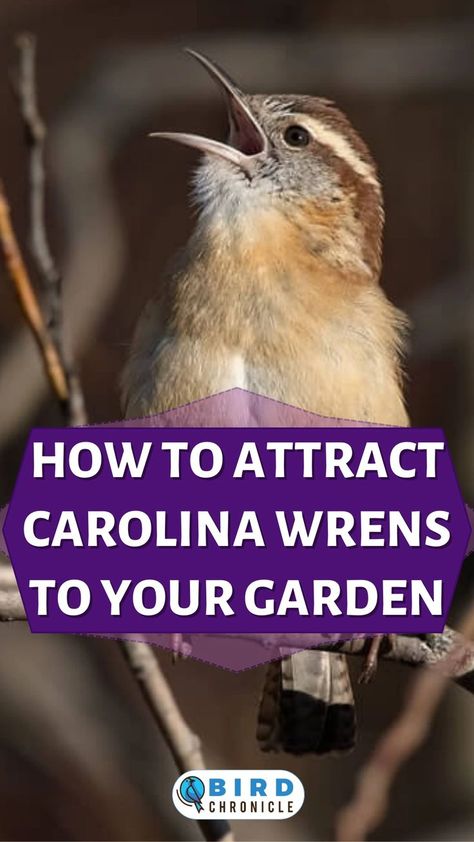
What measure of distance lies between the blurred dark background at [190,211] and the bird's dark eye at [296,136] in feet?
0.49

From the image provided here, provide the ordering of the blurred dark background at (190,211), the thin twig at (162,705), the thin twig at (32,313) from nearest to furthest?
the thin twig at (32,313), the thin twig at (162,705), the blurred dark background at (190,211)

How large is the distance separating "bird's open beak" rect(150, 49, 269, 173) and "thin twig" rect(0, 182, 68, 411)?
1.10 metres

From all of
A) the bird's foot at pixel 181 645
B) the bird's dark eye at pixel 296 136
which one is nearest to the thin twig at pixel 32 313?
the bird's foot at pixel 181 645

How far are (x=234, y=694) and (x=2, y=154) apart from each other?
1283 mm

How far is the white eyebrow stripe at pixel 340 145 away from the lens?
2.68 metres

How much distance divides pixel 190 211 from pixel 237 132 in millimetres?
181

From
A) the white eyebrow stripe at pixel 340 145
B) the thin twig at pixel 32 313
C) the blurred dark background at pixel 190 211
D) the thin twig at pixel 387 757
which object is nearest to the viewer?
the thin twig at pixel 32 313

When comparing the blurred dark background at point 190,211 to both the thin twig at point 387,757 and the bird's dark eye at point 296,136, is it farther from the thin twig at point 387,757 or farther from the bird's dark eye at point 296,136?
the thin twig at point 387,757

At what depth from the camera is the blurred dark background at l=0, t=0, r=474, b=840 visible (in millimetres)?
2939

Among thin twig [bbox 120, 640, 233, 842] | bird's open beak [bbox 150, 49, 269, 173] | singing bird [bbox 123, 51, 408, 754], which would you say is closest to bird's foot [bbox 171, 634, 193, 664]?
singing bird [bbox 123, 51, 408, 754]

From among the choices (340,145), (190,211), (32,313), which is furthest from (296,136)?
(32,313)

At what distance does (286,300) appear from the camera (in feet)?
8.52

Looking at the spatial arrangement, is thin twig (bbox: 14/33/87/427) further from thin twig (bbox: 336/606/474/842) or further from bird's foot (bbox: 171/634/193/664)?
bird's foot (bbox: 171/634/193/664)

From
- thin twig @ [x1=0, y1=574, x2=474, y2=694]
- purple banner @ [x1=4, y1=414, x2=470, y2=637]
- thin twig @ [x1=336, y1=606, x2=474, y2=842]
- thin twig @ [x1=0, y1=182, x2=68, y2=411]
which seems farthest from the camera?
purple banner @ [x1=4, y1=414, x2=470, y2=637]
